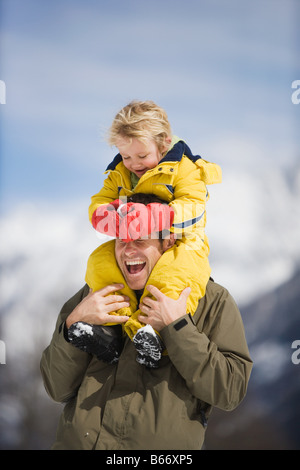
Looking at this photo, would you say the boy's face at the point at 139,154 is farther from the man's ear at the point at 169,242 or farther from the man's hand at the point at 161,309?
the man's hand at the point at 161,309

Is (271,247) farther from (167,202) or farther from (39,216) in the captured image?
(39,216)

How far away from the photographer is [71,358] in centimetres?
151

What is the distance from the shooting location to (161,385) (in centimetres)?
140

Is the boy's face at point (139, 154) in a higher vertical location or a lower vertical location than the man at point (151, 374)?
higher

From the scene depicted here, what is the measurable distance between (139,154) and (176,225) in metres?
0.26

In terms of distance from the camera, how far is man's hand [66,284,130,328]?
1443mm

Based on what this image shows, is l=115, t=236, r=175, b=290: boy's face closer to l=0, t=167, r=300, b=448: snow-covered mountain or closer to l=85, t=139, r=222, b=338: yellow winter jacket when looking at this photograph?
l=85, t=139, r=222, b=338: yellow winter jacket

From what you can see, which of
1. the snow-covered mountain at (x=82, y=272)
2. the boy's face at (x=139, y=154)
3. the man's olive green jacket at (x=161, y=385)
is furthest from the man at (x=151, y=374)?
the snow-covered mountain at (x=82, y=272)

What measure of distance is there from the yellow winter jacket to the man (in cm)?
3

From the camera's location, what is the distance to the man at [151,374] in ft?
4.46

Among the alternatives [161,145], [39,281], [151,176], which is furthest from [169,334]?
[39,281]

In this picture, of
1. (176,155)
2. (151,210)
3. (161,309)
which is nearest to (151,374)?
(161,309)

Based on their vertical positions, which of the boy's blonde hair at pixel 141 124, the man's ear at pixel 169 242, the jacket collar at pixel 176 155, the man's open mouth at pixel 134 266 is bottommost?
the man's open mouth at pixel 134 266

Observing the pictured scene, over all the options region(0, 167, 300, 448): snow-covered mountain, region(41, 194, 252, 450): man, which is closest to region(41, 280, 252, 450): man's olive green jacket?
region(41, 194, 252, 450): man
